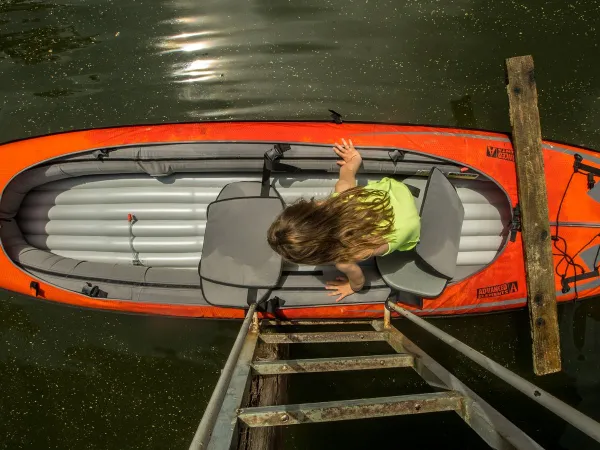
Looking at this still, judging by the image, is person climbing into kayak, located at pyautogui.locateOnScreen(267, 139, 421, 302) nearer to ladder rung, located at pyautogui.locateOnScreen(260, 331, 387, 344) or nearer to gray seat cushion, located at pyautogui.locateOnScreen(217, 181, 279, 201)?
ladder rung, located at pyautogui.locateOnScreen(260, 331, 387, 344)

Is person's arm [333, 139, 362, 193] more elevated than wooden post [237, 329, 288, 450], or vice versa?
person's arm [333, 139, 362, 193]

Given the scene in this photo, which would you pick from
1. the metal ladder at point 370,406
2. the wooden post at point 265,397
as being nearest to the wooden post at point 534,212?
the metal ladder at point 370,406

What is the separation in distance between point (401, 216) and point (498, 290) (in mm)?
1003

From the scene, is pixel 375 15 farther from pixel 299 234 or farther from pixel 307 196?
pixel 299 234

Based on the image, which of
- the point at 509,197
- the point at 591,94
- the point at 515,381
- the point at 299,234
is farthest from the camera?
the point at 591,94

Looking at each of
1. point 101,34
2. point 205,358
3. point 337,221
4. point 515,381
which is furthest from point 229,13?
point 515,381

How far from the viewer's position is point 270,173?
7.64ft

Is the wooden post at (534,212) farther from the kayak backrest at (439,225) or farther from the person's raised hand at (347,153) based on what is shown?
the person's raised hand at (347,153)

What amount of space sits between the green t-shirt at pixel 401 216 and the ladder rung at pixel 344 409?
0.69m

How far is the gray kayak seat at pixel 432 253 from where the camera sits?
2.05 metres

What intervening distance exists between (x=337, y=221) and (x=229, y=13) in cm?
232

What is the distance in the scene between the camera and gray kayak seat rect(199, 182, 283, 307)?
2117 mm

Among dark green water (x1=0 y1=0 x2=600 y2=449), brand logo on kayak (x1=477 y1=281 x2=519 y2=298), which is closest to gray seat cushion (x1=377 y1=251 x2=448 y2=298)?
brand logo on kayak (x1=477 y1=281 x2=519 y2=298)

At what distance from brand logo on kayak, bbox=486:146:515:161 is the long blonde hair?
3.82 ft
